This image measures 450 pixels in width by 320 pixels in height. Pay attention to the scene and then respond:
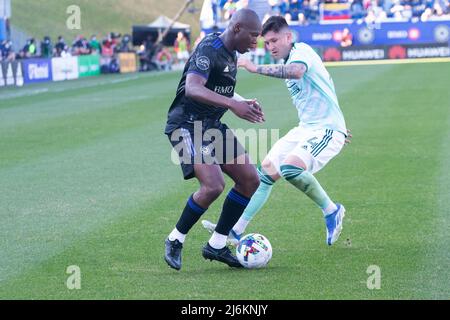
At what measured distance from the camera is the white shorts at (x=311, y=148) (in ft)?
30.3

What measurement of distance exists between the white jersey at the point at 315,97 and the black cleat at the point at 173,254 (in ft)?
6.88

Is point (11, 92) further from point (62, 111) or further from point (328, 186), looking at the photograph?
point (328, 186)

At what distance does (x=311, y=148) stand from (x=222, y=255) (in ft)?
5.28

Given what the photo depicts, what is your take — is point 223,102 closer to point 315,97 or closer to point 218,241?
point 218,241

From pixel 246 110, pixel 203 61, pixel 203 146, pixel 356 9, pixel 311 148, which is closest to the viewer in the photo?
pixel 246 110

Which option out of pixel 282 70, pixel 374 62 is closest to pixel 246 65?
pixel 282 70

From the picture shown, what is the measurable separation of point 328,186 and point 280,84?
2072 cm

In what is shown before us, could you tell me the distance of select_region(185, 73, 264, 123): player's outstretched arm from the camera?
24.8 feet

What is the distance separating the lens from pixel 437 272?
25.2 ft

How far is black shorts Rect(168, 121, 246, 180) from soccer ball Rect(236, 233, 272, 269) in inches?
28.3

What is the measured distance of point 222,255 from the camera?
823 cm

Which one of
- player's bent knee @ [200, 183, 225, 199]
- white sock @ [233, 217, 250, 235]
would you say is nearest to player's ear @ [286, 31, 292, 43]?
white sock @ [233, 217, 250, 235]

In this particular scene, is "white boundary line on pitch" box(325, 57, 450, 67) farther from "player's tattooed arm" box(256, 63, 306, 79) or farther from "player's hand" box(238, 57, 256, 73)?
"player's hand" box(238, 57, 256, 73)
